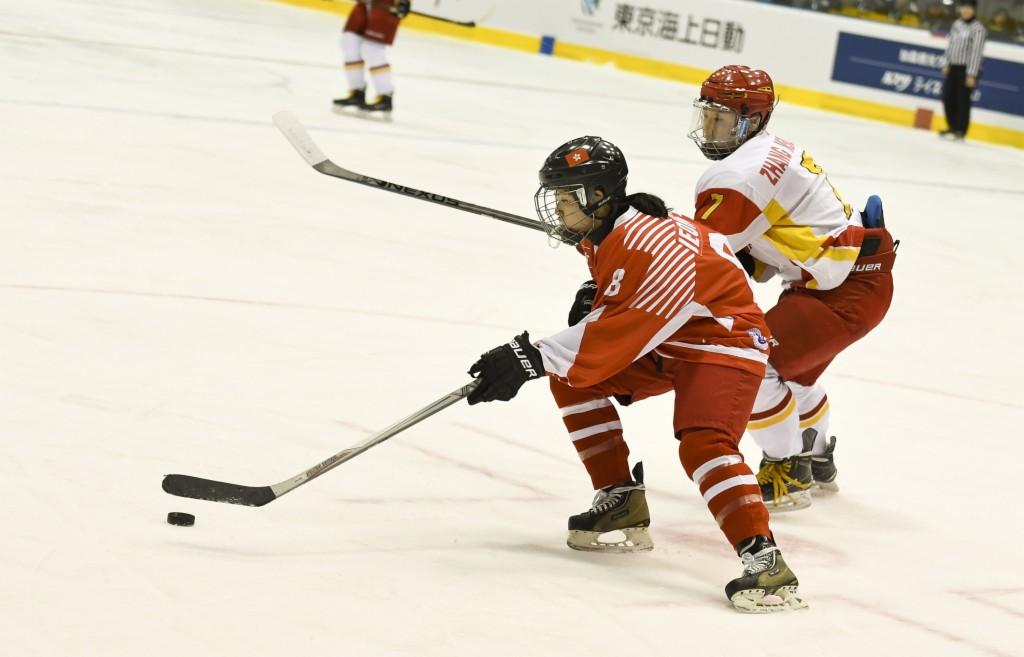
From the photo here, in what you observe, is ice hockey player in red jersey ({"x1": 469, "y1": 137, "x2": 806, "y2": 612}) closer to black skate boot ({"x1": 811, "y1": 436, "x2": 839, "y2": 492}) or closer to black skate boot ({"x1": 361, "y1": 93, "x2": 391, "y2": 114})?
black skate boot ({"x1": 811, "y1": 436, "x2": 839, "y2": 492})

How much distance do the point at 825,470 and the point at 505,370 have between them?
50.0 inches

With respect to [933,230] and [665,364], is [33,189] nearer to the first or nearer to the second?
[665,364]

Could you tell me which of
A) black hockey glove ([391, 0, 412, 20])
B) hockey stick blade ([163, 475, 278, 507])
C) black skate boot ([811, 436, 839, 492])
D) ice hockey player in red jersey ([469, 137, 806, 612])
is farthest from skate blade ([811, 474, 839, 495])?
black hockey glove ([391, 0, 412, 20])

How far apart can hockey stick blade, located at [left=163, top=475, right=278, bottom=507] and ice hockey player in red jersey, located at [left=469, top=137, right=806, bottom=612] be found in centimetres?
50

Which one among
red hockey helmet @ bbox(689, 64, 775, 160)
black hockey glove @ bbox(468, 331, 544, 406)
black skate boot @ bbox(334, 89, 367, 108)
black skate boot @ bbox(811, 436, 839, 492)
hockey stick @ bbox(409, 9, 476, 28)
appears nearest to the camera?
black hockey glove @ bbox(468, 331, 544, 406)

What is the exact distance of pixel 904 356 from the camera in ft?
16.4

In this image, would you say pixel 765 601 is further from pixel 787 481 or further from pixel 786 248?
pixel 786 248

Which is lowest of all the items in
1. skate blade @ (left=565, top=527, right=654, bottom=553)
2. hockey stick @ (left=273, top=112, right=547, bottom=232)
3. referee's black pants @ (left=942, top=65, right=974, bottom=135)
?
skate blade @ (left=565, top=527, right=654, bottom=553)

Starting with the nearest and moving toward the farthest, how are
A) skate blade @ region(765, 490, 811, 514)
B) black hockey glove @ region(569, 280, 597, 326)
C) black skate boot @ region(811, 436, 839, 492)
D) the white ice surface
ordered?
the white ice surface < black hockey glove @ region(569, 280, 597, 326) < skate blade @ region(765, 490, 811, 514) < black skate boot @ region(811, 436, 839, 492)

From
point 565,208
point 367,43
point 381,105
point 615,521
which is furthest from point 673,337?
point 367,43

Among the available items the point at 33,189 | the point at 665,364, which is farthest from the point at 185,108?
the point at 665,364

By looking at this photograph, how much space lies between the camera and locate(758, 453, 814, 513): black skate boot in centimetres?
342

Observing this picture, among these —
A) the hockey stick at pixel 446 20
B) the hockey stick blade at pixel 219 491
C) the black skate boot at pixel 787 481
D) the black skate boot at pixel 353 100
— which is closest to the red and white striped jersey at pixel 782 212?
the black skate boot at pixel 787 481

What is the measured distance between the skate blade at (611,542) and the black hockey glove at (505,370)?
0.47m
